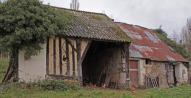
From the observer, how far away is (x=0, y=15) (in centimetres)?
2352

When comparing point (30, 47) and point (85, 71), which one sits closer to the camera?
point (30, 47)

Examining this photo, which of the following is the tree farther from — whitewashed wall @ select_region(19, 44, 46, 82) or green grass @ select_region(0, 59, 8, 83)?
green grass @ select_region(0, 59, 8, 83)

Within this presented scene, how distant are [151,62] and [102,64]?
163 inches

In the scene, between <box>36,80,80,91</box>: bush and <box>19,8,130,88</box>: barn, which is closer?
<box>36,80,80,91</box>: bush

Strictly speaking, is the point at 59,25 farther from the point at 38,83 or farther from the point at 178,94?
the point at 178,94

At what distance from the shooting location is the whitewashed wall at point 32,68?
24.3m

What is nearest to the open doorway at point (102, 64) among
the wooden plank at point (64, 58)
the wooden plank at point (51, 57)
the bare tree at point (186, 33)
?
the wooden plank at point (64, 58)

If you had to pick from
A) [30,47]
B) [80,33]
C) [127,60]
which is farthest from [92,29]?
[30,47]

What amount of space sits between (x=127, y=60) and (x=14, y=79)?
28.3ft

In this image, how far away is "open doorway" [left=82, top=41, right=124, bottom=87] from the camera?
98.0ft

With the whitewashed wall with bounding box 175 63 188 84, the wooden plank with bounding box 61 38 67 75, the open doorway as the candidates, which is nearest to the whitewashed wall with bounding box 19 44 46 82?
the wooden plank with bounding box 61 38 67 75

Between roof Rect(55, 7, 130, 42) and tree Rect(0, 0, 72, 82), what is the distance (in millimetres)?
2172

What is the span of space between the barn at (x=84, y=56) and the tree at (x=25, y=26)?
104 centimetres

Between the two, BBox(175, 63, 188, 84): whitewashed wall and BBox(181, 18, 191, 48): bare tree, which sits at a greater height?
BBox(181, 18, 191, 48): bare tree
